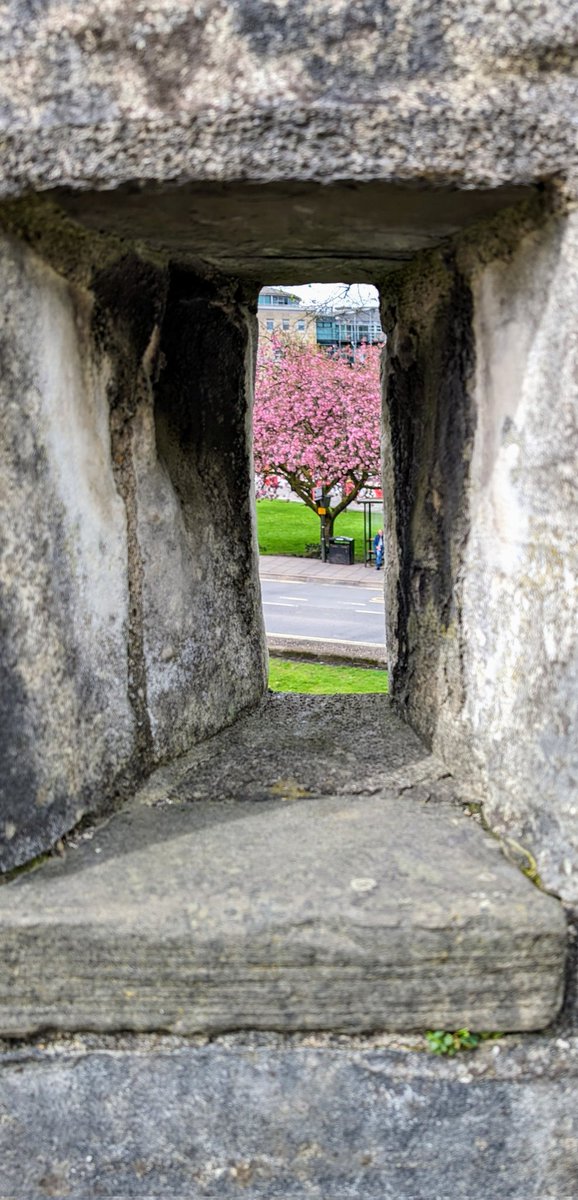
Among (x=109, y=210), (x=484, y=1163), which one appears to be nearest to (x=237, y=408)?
(x=109, y=210)

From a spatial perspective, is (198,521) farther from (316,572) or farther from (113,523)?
(316,572)

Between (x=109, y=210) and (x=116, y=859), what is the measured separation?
43.3 inches

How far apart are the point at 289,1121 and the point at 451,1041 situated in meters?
0.29

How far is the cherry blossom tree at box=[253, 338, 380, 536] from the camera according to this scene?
11.7m

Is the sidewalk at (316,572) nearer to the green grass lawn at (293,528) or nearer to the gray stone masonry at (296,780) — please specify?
the green grass lawn at (293,528)

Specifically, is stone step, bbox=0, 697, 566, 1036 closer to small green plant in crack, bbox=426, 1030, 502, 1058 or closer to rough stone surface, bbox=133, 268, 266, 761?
small green plant in crack, bbox=426, 1030, 502, 1058

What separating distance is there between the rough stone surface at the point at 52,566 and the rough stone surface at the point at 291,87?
0.84ft

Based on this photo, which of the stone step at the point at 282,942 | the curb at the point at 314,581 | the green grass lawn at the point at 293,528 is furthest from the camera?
the green grass lawn at the point at 293,528

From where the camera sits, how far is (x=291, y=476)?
1255 centimetres

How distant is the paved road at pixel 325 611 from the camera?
382 inches

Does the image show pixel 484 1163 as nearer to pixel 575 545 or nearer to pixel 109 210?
pixel 575 545

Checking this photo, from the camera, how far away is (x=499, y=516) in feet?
5.70

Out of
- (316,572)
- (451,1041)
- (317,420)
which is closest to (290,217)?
(451,1041)

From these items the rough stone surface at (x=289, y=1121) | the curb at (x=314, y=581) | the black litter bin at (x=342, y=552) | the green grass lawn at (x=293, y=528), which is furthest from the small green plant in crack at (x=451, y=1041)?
the green grass lawn at (x=293, y=528)
